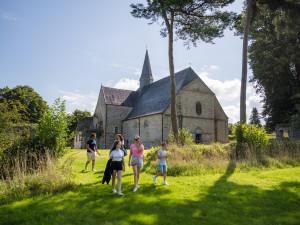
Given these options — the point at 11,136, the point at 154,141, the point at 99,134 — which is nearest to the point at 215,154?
the point at 11,136

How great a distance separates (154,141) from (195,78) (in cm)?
952

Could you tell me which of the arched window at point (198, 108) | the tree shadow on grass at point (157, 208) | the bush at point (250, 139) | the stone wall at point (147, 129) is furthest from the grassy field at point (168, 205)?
the arched window at point (198, 108)

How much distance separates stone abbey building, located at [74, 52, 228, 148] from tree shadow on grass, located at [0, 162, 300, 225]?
23.4 metres

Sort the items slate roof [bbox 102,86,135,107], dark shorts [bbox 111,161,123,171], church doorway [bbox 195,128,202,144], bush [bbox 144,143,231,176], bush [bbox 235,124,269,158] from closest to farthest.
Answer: dark shorts [bbox 111,161,123,171], bush [bbox 144,143,231,176], bush [bbox 235,124,269,158], church doorway [bbox 195,128,202,144], slate roof [bbox 102,86,135,107]

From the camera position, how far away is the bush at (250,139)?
1531cm

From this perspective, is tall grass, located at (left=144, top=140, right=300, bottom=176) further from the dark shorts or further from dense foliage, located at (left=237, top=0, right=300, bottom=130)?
dense foliage, located at (left=237, top=0, right=300, bottom=130)

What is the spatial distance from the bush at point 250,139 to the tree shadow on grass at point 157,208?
6.89 meters

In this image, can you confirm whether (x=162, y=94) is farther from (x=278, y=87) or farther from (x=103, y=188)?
(x=103, y=188)

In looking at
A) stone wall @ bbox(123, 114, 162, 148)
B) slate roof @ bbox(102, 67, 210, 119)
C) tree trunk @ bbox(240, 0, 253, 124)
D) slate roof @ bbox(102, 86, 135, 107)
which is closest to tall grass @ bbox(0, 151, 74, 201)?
tree trunk @ bbox(240, 0, 253, 124)

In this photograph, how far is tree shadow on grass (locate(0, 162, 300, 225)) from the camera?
584cm

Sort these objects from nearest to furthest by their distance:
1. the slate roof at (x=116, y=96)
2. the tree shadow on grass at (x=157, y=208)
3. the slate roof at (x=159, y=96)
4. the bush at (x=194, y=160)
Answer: the tree shadow on grass at (x=157, y=208) < the bush at (x=194, y=160) < the slate roof at (x=159, y=96) < the slate roof at (x=116, y=96)

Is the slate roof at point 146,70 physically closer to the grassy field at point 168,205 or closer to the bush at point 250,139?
the bush at point 250,139

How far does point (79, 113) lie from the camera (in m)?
62.2

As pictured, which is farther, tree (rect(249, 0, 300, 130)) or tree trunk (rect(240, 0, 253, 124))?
tree (rect(249, 0, 300, 130))
